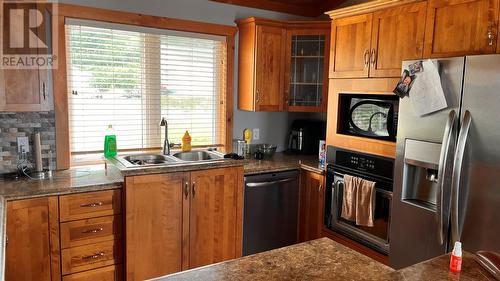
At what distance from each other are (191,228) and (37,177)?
1.15 meters

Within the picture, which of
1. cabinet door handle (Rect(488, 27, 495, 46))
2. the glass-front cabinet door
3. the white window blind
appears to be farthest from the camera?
the glass-front cabinet door

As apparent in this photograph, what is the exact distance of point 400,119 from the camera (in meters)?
2.46

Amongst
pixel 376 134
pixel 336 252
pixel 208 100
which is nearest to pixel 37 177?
pixel 208 100

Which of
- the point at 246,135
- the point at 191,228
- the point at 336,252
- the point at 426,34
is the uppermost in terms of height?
the point at 426,34

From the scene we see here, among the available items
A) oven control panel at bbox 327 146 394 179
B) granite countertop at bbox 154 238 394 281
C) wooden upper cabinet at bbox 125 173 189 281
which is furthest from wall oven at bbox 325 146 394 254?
granite countertop at bbox 154 238 394 281

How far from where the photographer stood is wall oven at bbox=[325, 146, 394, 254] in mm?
2742

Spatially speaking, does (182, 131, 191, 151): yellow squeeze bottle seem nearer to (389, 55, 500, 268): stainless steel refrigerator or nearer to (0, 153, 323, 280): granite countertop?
(0, 153, 323, 280): granite countertop

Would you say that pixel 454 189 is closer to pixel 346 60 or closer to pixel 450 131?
pixel 450 131

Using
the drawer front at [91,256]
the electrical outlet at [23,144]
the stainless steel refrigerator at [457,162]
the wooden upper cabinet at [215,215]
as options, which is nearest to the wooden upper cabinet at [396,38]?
the stainless steel refrigerator at [457,162]

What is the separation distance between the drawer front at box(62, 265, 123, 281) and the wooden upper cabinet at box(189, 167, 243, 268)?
53 centimetres

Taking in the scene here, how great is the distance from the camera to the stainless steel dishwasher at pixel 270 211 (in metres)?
3.19

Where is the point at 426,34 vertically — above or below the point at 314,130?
above

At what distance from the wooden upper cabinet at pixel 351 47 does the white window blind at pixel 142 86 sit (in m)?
1.07

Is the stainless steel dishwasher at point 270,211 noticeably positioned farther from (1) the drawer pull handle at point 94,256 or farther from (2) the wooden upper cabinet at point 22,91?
(2) the wooden upper cabinet at point 22,91
